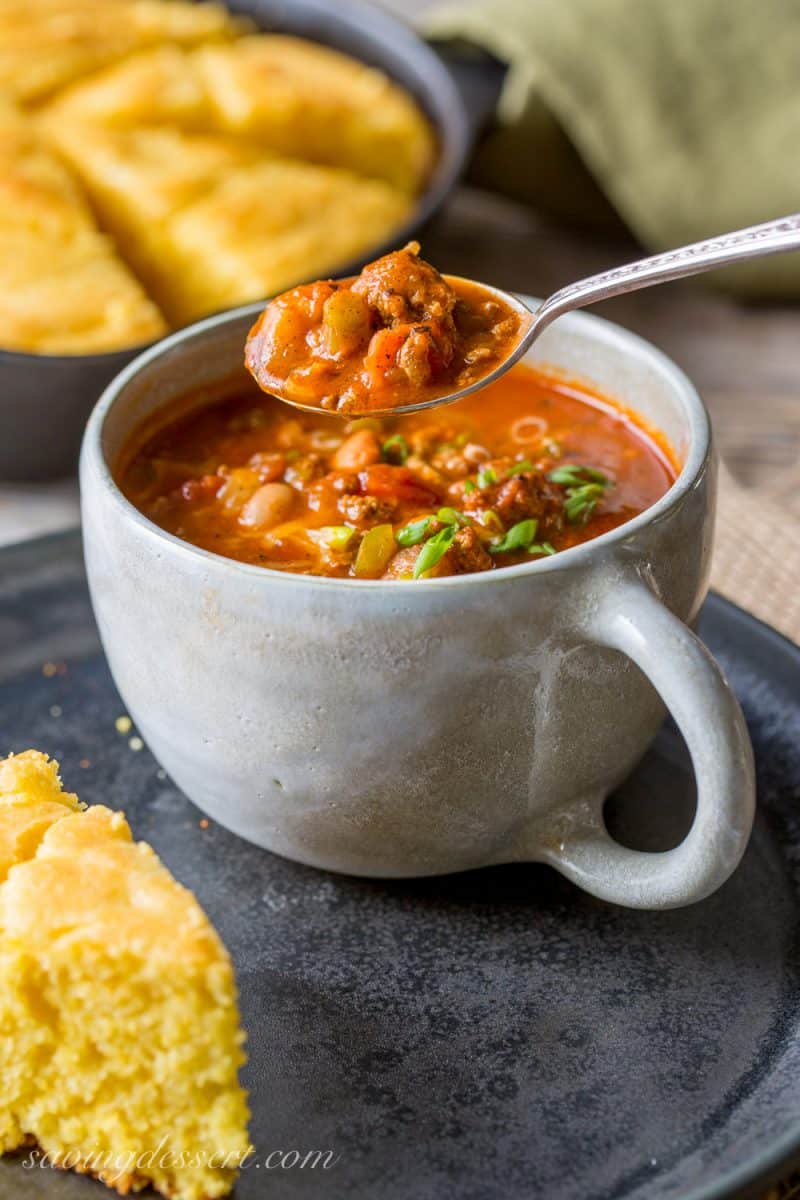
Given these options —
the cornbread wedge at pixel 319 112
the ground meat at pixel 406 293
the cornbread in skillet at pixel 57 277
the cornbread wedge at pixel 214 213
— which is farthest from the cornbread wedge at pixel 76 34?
the ground meat at pixel 406 293

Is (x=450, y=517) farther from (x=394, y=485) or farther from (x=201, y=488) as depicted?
(x=201, y=488)

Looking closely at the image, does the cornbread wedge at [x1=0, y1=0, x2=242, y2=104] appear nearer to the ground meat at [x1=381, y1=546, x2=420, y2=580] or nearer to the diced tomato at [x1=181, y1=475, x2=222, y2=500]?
the diced tomato at [x1=181, y1=475, x2=222, y2=500]

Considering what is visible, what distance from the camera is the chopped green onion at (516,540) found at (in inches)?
72.1

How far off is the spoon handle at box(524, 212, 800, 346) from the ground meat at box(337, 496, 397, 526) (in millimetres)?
279

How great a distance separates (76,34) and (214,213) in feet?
3.33

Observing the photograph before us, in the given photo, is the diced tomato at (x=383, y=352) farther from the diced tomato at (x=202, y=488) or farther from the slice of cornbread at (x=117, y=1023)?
the slice of cornbread at (x=117, y=1023)

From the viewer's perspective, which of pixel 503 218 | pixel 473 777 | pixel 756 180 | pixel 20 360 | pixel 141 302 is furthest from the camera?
pixel 503 218

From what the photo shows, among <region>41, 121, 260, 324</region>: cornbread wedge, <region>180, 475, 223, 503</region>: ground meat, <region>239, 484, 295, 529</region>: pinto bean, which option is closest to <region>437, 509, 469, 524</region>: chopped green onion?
<region>239, 484, 295, 529</region>: pinto bean

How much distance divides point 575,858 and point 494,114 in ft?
9.01

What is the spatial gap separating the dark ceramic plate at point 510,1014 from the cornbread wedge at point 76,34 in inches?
96.4

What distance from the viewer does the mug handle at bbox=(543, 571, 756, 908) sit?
60.4 inches

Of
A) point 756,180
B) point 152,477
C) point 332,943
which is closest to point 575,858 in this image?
point 332,943

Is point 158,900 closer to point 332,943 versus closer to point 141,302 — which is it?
point 332,943

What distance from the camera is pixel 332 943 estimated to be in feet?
5.88
